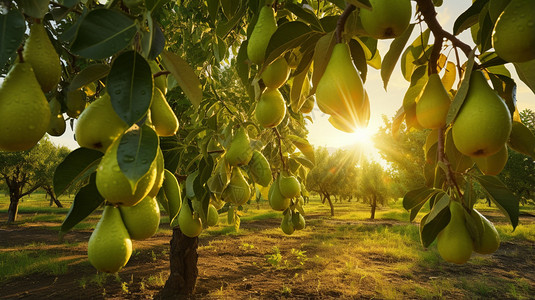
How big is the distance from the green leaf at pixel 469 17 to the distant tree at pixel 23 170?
23491 millimetres

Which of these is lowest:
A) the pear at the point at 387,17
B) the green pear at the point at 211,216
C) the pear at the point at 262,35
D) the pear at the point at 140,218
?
the green pear at the point at 211,216

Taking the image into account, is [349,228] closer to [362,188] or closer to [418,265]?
[418,265]

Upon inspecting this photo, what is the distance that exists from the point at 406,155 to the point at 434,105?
77.5 feet

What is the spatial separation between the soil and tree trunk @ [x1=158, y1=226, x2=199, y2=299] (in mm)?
355

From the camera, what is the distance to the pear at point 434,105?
68cm

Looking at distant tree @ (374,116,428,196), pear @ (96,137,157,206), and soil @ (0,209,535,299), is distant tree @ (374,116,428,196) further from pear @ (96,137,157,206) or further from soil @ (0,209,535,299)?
pear @ (96,137,157,206)

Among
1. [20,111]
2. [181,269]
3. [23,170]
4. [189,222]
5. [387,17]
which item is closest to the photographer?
[20,111]

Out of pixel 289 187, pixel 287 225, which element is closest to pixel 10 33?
pixel 289 187

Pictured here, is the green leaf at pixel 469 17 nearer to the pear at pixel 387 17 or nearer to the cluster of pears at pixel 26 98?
the pear at pixel 387 17

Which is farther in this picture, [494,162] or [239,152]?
[239,152]

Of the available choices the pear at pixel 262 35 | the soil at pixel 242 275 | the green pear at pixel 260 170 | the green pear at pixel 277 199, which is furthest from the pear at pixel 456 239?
the soil at pixel 242 275

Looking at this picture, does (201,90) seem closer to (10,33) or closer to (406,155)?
(10,33)

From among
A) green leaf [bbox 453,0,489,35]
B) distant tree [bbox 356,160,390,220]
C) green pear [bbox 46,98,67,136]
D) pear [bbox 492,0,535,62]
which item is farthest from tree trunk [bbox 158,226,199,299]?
distant tree [bbox 356,160,390,220]

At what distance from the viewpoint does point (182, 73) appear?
66cm
